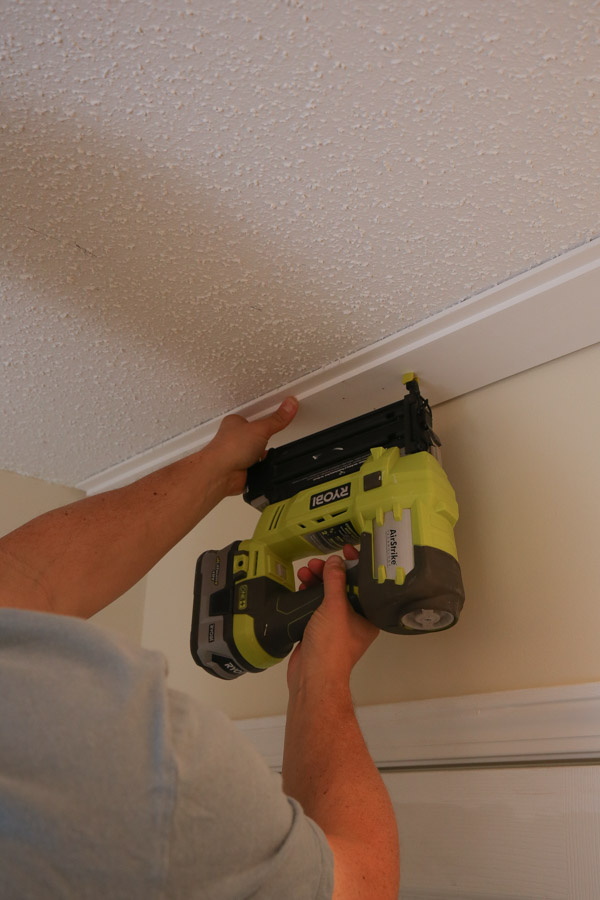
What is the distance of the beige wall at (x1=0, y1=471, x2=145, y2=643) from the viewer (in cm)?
158

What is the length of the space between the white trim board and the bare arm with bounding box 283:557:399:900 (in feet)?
1.11

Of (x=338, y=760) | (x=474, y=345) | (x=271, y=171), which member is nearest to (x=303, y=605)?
(x=338, y=760)

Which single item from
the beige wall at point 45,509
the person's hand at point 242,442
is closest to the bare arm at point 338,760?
the person's hand at point 242,442

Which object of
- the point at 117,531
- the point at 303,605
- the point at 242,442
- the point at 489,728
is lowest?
the point at 489,728

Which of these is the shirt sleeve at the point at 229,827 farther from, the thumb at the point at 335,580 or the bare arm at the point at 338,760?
the thumb at the point at 335,580

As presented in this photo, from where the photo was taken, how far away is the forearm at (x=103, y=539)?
963 millimetres

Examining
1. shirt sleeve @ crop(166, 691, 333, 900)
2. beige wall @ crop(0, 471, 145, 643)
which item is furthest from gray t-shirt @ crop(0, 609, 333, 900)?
beige wall @ crop(0, 471, 145, 643)

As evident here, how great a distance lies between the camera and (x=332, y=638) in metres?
0.95

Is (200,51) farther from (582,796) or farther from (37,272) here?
(582,796)

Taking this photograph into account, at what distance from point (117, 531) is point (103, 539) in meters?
0.03

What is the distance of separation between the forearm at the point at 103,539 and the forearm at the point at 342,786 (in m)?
0.33

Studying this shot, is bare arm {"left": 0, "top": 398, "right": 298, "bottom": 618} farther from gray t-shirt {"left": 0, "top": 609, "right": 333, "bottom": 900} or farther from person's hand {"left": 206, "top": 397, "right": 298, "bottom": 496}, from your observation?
gray t-shirt {"left": 0, "top": 609, "right": 333, "bottom": 900}

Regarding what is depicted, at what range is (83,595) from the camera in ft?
3.27

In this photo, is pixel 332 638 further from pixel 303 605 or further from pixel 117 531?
pixel 117 531
